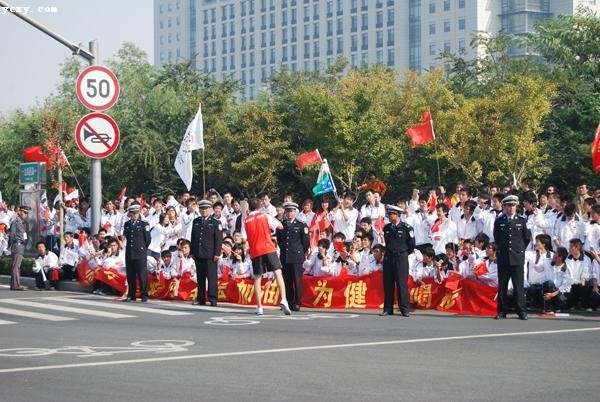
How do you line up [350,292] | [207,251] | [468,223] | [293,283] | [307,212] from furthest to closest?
[307,212]
[468,223]
[207,251]
[350,292]
[293,283]

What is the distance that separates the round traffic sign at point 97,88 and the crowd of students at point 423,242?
2.89 m

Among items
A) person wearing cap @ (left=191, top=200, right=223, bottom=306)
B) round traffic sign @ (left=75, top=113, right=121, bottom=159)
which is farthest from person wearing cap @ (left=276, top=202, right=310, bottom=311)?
round traffic sign @ (left=75, top=113, right=121, bottom=159)

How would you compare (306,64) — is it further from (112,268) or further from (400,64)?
(112,268)

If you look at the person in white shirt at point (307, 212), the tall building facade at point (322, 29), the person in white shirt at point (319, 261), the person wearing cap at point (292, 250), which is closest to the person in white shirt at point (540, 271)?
the person wearing cap at point (292, 250)

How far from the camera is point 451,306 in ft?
60.2

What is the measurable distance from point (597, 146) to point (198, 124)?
11591 millimetres

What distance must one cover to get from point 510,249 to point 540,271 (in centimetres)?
129

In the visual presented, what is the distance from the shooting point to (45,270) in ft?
83.3

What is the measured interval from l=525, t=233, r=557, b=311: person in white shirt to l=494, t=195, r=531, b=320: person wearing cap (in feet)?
2.49

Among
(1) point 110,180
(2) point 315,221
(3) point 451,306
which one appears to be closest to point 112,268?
(2) point 315,221

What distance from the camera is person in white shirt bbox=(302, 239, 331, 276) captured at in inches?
816

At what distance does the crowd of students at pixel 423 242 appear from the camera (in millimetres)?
17703

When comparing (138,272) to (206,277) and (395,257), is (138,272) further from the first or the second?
(395,257)

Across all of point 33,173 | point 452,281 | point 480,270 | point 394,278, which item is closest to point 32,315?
point 394,278
